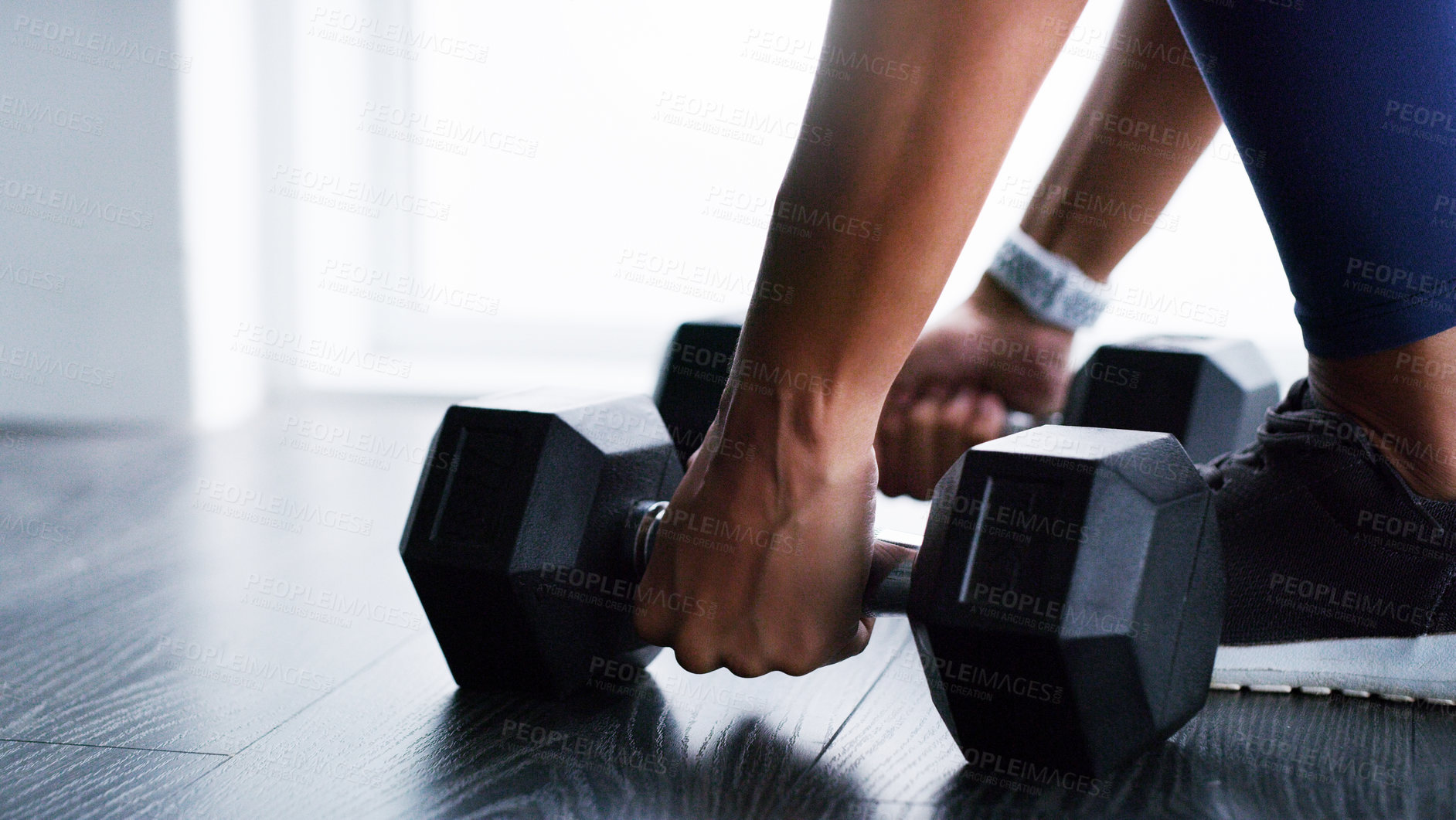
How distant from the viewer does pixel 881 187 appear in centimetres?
70

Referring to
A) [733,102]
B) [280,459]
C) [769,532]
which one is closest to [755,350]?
[769,532]

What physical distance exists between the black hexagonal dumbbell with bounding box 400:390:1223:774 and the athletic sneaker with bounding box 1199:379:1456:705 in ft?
0.43

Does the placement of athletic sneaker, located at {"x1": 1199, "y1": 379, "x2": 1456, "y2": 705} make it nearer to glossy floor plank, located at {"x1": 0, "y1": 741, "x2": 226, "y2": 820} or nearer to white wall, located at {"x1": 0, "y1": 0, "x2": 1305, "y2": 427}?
glossy floor plank, located at {"x1": 0, "y1": 741, "x2": 226, "y2": 820}

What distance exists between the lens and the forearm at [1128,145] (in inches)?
41.3

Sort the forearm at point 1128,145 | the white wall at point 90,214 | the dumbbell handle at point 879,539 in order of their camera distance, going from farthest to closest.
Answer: the white wall at point 90,214 → the forearm at point 1128,145 → the dumbbell handle at point 879,539

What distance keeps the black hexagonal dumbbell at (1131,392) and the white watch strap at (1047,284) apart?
0.13ft

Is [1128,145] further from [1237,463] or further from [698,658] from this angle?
[698,658]

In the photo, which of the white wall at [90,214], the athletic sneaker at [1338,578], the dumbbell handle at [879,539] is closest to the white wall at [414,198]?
the white wall at [90,214]

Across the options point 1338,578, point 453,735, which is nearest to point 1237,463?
point 1338,578

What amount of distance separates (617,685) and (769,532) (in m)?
0.19

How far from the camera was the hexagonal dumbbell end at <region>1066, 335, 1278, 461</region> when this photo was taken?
3.55 ft

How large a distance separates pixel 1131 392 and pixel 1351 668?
1.16 feet

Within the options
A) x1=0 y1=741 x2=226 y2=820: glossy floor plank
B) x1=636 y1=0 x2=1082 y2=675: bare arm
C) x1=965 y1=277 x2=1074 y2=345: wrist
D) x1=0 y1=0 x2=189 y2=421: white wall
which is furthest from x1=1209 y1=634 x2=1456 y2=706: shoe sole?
x1=0 y1=0 x2=189 y2=421: white wall

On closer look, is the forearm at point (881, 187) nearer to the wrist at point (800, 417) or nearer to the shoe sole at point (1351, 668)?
the wrist at point (800, 417)
